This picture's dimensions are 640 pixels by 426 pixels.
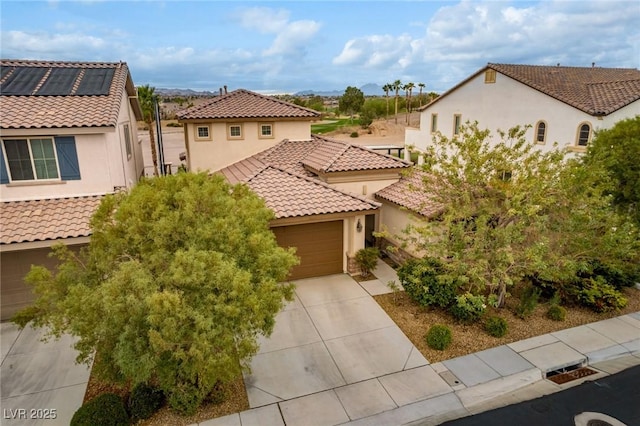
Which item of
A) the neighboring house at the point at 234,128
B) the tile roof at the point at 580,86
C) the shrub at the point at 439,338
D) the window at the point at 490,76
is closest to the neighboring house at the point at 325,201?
the neighboring house at the point at 234,128

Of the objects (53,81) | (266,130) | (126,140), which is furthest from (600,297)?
(53,81)

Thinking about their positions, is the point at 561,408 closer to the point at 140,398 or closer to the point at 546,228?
the point at 546,228

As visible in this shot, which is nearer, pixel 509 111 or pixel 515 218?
pixel 515 218

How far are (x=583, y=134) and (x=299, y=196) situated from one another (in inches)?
740

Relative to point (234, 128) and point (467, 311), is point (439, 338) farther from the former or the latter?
point (234, 128)

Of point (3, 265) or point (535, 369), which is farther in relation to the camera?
point (3, 265)

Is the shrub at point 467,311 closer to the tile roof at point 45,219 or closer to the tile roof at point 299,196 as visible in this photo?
the tile roof at point 299,196

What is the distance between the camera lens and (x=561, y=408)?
8.24 m

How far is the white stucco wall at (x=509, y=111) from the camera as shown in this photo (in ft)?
75.9

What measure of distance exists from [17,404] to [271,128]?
1468 centimetres

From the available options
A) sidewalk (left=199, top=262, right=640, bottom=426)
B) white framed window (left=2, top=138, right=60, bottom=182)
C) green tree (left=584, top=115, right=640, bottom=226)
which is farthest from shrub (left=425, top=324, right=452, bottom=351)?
white framed window (left=2, top=138, right=60, bottom=182)

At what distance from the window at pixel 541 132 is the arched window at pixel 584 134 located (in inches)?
94.1

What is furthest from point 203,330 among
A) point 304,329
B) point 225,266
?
point 304,329

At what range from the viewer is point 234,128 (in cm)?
1933
